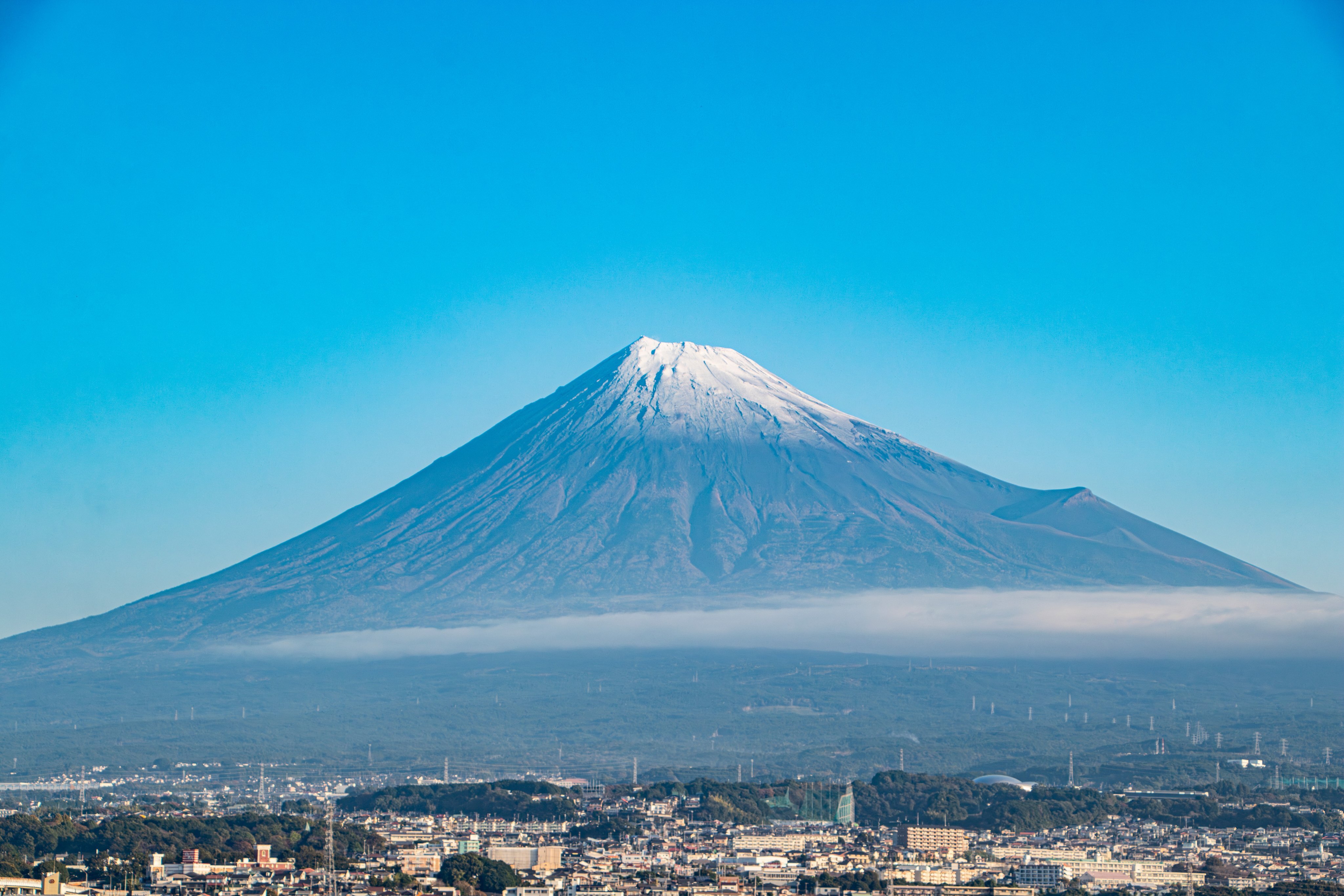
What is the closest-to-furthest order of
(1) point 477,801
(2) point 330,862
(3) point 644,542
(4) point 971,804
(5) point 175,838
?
(2) point 330,862 → (5) point 175,838 → (1) point 477,801 → (4) point 971,804 → (3) point 644,542

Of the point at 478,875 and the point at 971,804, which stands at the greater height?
the point at 971,804

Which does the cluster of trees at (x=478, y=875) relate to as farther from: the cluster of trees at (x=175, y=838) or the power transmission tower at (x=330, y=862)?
the cluster of trees at (x=175, y=838)

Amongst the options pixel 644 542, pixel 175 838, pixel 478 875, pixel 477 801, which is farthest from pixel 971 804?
pixel 644 542

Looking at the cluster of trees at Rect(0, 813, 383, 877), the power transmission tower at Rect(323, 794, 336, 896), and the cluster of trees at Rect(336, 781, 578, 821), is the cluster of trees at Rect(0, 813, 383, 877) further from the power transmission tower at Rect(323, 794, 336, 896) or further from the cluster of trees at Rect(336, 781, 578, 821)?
the cluster of trees at Rect(336, 781, 578, 821)

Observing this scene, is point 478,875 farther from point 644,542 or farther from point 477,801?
point 644,542

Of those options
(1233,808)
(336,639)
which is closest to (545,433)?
(336,639)

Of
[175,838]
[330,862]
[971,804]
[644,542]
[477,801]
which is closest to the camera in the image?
[330,862]

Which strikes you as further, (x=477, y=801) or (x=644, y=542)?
(x=644, y=542)
